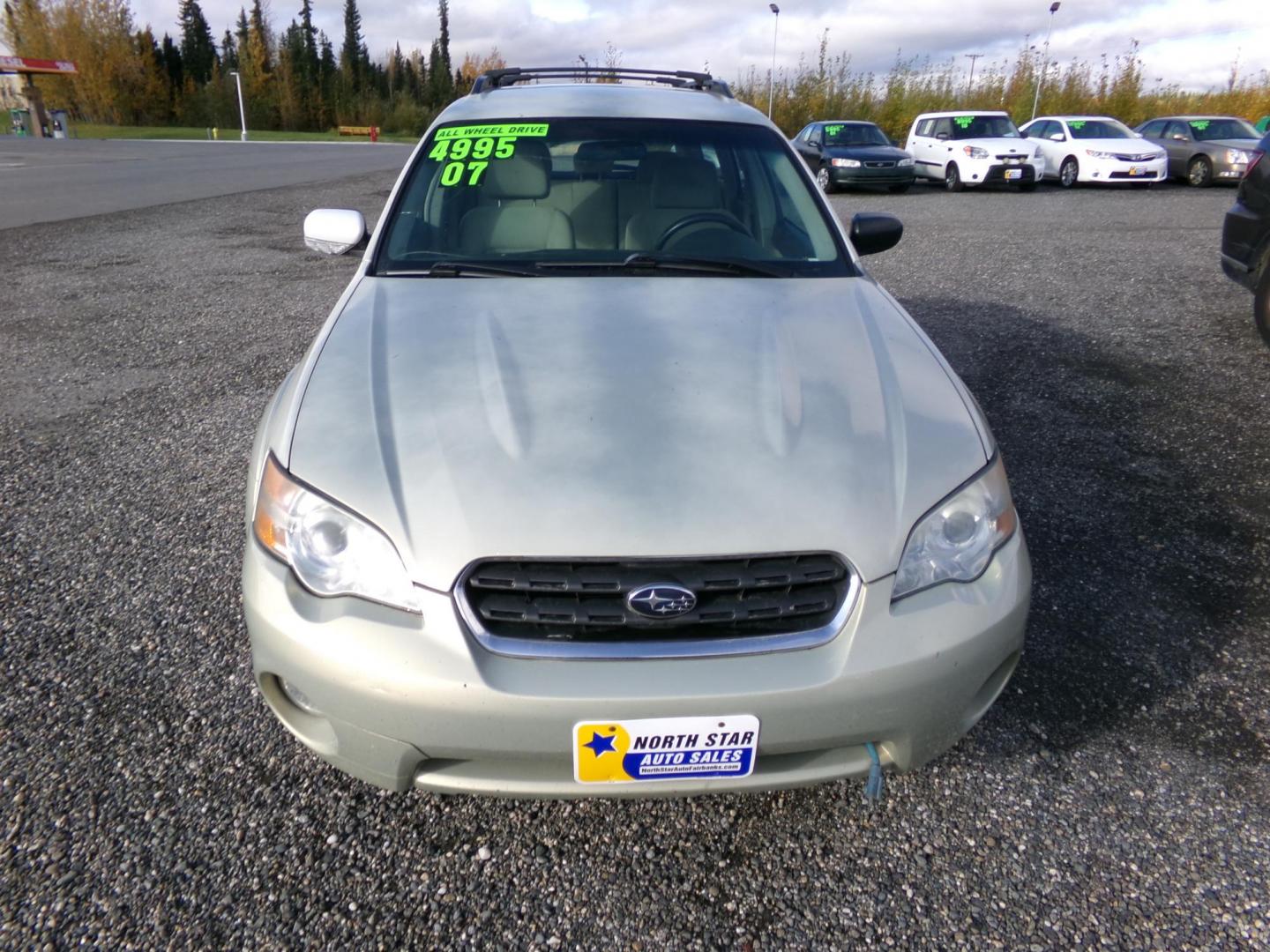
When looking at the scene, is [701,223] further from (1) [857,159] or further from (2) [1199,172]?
(2) [1199,172]

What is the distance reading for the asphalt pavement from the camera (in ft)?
42.0

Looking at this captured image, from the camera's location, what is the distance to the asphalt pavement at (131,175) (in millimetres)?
12797

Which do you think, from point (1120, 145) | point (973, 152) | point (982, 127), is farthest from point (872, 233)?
point (1120, 145)

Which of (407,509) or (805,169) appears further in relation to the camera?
(805,169)

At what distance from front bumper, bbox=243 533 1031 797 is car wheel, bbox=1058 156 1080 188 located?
18009 mm

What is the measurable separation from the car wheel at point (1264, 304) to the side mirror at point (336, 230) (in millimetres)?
5305

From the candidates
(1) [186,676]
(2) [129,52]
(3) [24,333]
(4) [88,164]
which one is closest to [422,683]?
(1) [186,676]

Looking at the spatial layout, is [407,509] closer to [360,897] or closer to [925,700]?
[360,897]

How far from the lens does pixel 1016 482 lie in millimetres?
3816

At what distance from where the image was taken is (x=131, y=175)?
59.8 ft

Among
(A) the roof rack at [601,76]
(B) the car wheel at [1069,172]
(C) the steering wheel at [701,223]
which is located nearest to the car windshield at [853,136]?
(B) the car wheel at [1069,172]

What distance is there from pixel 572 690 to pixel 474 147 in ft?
7.55

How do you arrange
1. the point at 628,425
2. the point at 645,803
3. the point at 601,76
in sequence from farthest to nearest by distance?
1. the point at 601,76
2. the point at 645,803
3. the point at 628,425

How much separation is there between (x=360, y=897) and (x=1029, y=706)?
1.76m
